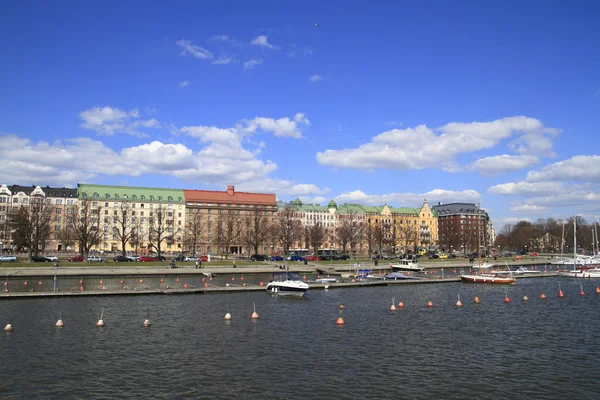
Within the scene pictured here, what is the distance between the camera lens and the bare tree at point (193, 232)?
146 m

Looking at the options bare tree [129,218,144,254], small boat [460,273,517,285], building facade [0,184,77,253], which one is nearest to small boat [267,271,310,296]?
small boat [460,273,517,285]

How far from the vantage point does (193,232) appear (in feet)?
477

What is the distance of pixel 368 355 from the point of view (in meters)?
34.5

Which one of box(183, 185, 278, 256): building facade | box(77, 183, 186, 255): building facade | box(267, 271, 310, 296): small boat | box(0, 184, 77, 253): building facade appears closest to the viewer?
box(267, 271, 310, 296): small boat

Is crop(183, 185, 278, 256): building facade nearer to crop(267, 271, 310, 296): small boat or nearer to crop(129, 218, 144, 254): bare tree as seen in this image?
crop(129, 218, 144, 254): bare tree

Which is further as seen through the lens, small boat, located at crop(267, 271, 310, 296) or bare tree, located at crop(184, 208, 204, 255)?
bare tree, located at crop(184, 208, 204, 255)

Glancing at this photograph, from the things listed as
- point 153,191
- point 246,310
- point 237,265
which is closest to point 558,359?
point 246,310

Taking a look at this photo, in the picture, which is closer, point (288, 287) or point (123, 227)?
point (288, 287)

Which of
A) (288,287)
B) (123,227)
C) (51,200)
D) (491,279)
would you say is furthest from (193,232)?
(491,279)

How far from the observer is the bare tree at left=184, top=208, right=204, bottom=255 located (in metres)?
146

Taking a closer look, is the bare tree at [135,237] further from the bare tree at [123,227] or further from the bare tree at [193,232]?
the bare tree at [193,232]

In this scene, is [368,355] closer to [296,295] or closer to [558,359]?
[558,359]

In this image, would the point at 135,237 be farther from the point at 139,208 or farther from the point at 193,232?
the point at 139,208

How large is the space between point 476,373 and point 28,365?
2884 centimetres
